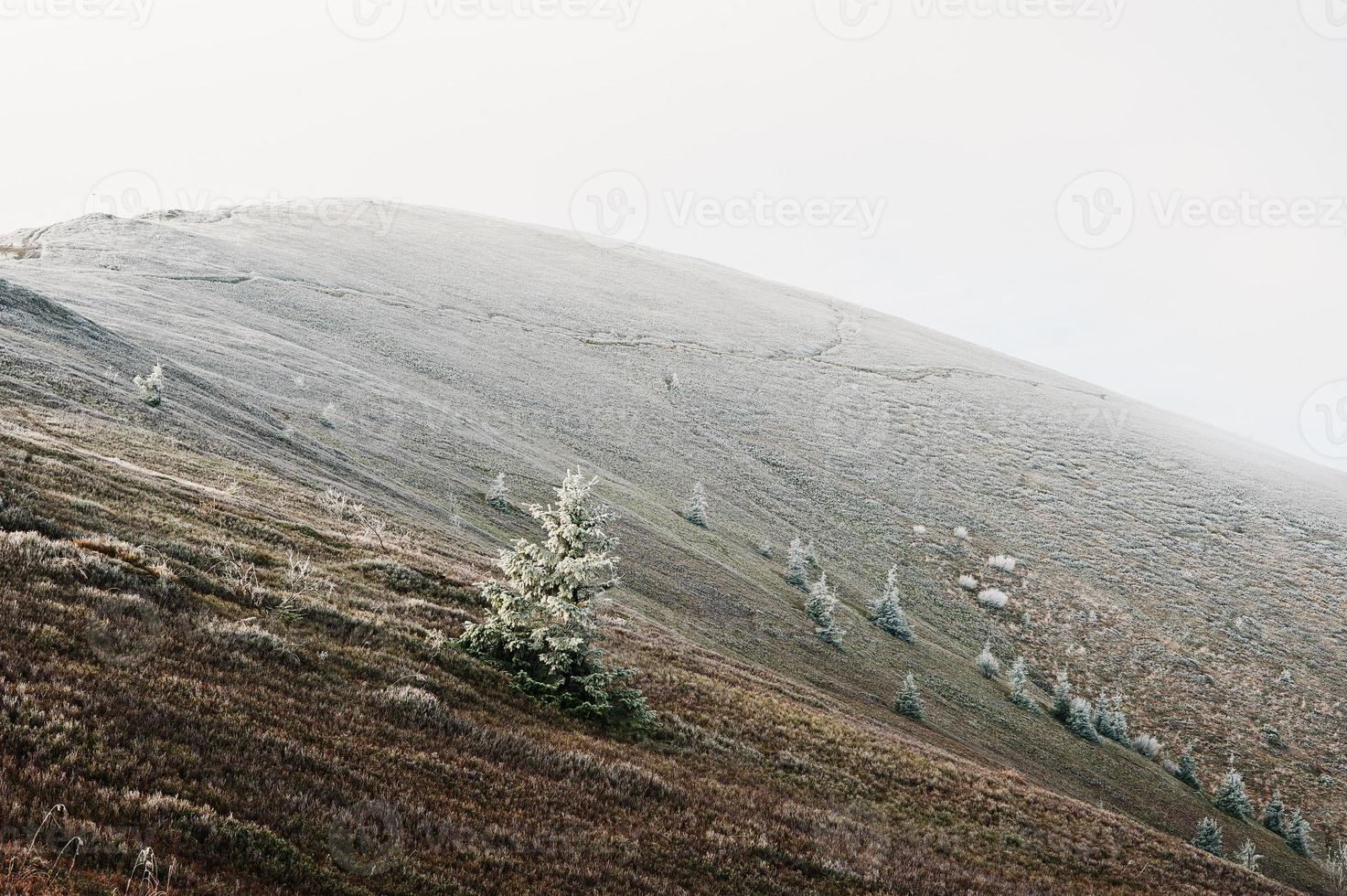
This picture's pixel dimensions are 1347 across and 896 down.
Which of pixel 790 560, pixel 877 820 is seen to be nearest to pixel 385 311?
pixel 790 560

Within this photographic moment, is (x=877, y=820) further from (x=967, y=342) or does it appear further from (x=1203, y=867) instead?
(x=967, y=342)

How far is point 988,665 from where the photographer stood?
37.6 meters

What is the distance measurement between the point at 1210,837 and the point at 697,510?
26.7 m

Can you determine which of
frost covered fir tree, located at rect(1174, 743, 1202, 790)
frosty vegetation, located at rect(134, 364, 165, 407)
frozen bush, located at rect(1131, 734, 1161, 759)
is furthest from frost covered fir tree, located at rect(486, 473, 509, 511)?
frost covered fir tree, located at rect(1174, 743, 1202, 790)

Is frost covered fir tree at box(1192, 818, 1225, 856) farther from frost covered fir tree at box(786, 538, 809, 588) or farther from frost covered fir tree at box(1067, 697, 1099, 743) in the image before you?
frost covered fir tree at box(786, 538, 809, 588)

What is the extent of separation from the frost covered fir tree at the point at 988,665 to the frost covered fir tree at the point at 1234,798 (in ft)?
32.8

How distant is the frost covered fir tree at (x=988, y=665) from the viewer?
37.4m

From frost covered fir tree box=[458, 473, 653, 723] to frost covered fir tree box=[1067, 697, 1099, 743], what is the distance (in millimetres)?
28437

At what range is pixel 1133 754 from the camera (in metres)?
33.3

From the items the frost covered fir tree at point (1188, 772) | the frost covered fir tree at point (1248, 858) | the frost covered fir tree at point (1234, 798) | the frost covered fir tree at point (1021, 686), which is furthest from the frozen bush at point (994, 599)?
the frost covered fir tree at point (1248, 858)

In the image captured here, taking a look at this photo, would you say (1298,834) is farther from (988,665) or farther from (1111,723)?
(988,665)

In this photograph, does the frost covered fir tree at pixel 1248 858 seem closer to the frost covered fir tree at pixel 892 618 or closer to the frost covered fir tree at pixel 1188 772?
the frost covered fir tree at pixel 1188 772

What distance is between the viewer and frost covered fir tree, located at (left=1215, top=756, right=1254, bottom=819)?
30.8m

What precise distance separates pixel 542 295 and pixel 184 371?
55.8m
